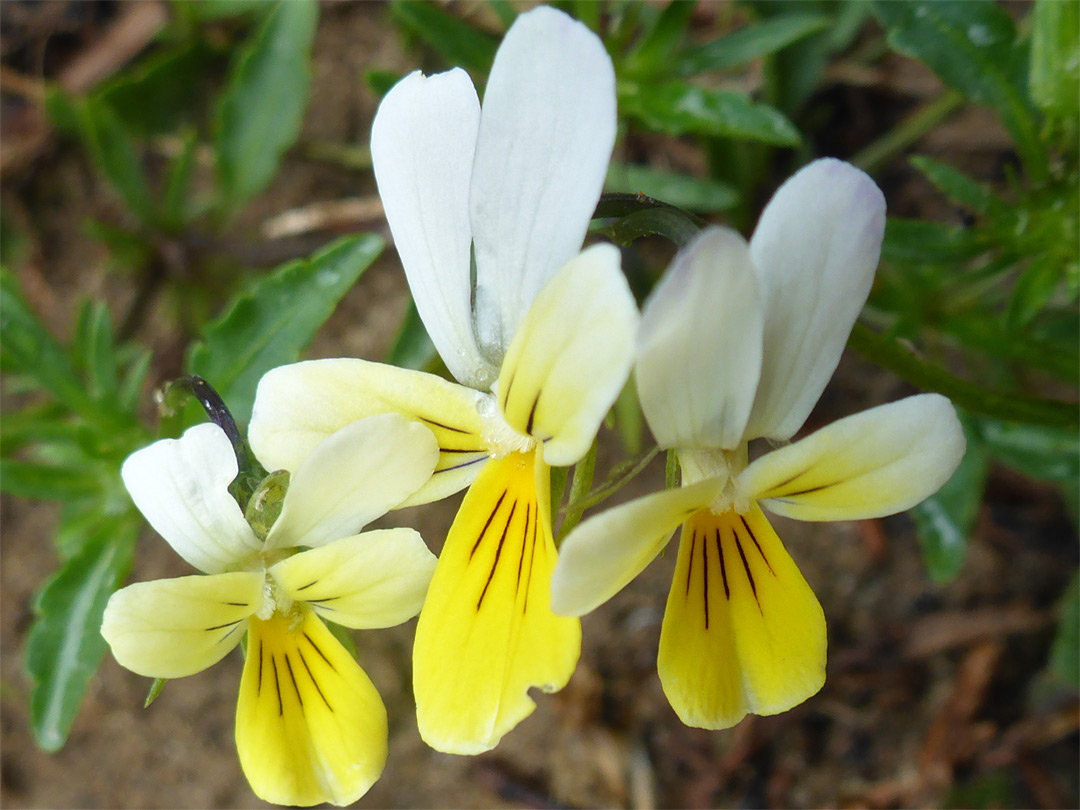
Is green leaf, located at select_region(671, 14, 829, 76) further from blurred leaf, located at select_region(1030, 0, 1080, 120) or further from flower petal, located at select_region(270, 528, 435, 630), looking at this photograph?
flower petal, located at select_region(270, 528, 435, 630)

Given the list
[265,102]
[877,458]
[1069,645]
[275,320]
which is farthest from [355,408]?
[1069,645]

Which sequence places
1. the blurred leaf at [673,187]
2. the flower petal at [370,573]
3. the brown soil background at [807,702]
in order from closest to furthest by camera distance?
the flower petal at [370,573]
the blurred leaf at [673,187]
the brown soil background at [807,702]

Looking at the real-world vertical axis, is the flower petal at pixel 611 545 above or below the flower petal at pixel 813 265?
below

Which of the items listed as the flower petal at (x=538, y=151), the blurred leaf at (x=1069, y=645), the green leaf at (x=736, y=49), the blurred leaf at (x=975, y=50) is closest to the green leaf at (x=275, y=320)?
the flower petal at (x=538, y=151)

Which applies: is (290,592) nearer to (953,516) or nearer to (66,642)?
(66,642)

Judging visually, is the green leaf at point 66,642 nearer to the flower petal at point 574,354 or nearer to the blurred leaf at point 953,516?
the flower petal at point 574,354

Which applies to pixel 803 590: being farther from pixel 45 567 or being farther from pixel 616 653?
pixel 45 567
